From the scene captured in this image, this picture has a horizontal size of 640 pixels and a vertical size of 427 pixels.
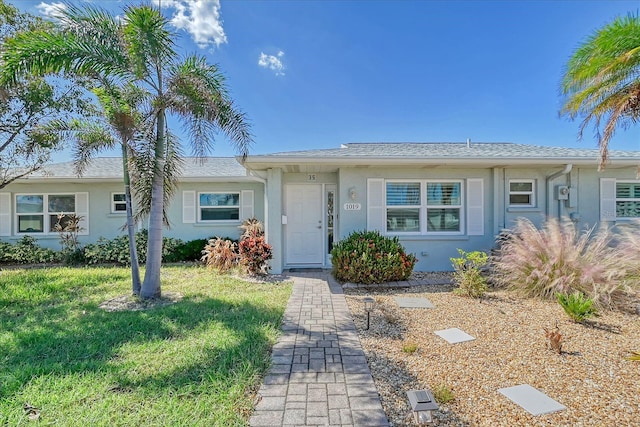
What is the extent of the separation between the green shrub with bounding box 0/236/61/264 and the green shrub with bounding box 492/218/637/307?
1321 centimetres

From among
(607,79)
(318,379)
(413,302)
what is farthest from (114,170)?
(607,79)

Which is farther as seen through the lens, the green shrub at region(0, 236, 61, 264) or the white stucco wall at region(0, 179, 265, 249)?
the white stucco wall at region(0, 179, 265, 249)

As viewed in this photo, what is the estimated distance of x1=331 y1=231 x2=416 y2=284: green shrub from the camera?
21.0ft

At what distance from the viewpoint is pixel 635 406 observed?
240 cm

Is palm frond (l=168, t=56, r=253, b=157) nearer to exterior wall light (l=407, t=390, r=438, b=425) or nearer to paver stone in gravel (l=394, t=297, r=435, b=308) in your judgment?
paver stone in gravel (l=394, t=297, r=435, b=308)

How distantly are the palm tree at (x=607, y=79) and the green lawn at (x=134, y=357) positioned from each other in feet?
23.0

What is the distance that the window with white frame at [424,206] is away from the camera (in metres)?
8.12

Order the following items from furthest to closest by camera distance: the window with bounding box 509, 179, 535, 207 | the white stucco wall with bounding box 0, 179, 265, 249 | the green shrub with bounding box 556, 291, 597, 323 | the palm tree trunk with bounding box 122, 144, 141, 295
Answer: the white stucco wall with bounding box 0, 179, 265, 249, the window with bounding box 509, 179, 535, 207, the palm tree trunk with bounding box 122, 144, 141, 295, the green shrub with bounding box 556, 291, 597, 323

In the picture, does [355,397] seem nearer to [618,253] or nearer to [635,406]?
[635,406]

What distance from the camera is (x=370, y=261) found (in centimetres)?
639

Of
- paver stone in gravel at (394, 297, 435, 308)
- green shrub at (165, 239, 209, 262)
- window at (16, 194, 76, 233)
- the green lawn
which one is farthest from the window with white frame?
window at (16, 194, 76, 233)

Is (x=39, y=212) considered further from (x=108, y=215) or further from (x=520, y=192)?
(x=520, y=192)

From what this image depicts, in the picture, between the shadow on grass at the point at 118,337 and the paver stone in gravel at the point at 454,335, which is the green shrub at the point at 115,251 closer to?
the shadow on grass at the point at 118,337

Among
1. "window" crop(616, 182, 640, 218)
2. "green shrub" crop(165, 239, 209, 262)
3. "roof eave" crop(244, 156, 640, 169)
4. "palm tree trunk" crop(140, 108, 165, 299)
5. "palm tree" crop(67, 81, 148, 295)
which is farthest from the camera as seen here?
"green shrub" crop(165, 239, 209, 262)
